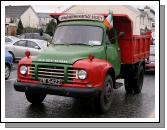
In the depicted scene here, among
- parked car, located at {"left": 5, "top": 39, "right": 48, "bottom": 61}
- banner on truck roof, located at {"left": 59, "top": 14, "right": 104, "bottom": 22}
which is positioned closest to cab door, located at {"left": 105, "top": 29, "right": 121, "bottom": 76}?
banner on truck roof, located at {"left": 59, "top": 14, "right": 104, "bottom": 22}

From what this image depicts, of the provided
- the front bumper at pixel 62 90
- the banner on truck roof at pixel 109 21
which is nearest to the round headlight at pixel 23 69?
the front bumper at pixel 62 90

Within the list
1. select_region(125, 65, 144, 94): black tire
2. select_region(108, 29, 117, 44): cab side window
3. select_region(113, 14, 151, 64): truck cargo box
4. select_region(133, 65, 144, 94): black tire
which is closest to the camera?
select_region(108, 29, 117, 44): cab side window

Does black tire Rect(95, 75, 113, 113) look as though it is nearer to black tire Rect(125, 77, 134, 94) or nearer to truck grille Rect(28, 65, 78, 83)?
truck grille Rect(28, 65, 78, 83)

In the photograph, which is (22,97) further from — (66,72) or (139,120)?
(139,120)

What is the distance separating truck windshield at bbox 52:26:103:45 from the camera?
889 cm

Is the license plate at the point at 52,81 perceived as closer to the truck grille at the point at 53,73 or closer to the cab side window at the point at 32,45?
the truck grille at the point at 53,73

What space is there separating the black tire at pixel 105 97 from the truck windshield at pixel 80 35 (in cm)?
106

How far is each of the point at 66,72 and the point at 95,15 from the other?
2.14 m

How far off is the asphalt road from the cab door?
102 centimetres

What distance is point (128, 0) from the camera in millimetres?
7215

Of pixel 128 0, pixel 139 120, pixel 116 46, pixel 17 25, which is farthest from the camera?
pixel 17 25

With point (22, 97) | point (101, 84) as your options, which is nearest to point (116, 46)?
point (101, 84)

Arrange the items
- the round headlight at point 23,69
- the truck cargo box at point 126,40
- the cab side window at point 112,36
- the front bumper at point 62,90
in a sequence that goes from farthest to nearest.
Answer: the truck cargo box at point 126,40
the cab side window at point 112,36
the round headlight at point 23,69
the front bumper at point 62,90

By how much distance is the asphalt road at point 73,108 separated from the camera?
824cm
